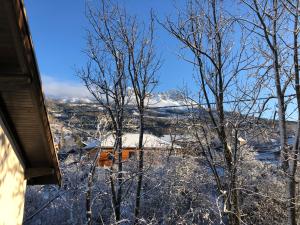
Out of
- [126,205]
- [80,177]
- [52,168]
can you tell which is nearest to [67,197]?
[80,177]

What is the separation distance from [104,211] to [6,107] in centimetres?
1842

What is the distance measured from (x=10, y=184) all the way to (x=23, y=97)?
166 cm

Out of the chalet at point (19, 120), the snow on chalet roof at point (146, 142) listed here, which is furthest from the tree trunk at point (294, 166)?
the snow on chalet roof at point (146, 142)

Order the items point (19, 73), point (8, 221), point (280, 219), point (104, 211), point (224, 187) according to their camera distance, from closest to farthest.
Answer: point (19, 73) → point (8, 221) → point (224, 187) → point (280, 219) → point (104, 211)

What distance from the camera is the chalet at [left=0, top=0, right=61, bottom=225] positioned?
370cm

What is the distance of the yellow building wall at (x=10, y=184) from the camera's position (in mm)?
5218

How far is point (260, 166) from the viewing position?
2270 cm

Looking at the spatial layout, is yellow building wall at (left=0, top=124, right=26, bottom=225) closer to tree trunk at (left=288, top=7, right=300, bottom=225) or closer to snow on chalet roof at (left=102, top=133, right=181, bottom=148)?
tree trunk at (left=288, top=7, right=300, bottom=225)

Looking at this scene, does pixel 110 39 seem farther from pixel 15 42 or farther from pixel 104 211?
pixel 15 42

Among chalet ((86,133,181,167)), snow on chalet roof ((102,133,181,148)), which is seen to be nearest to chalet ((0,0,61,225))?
chalet ((86,133,181,167))

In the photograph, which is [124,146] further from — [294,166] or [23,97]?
[23,97]

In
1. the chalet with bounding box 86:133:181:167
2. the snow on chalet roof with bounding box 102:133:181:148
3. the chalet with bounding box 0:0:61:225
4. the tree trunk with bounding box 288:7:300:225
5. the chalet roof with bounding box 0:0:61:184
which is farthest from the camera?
the snow on chalet roof with bounding box 102:133:181:148

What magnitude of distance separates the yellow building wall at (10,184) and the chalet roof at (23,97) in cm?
22

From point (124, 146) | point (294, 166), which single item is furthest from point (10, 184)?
point (124, 146)
